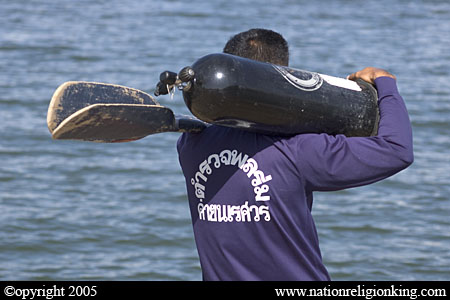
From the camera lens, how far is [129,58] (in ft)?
48.1

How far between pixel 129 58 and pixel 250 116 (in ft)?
39.9

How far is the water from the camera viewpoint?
24.6 ft

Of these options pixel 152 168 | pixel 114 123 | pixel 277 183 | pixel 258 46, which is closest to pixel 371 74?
pixel 258 46

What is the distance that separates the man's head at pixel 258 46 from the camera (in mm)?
2875

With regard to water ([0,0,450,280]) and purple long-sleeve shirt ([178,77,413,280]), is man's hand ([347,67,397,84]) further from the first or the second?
water ([0,0,450,280])

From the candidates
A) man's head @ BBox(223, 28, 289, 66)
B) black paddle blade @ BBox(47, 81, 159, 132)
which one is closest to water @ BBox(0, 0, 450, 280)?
black paddle blade @ BBox(47, 81, 159, 132)

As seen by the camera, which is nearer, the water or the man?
the man

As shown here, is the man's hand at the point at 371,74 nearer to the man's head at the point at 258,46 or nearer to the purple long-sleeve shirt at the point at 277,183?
the purple long-sleeve shirt at the point at 277,183

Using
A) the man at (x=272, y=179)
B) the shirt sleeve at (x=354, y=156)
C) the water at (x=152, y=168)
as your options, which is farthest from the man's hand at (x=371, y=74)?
the water at (x=152, y=168)

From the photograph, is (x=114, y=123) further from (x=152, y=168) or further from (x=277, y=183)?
(x=152, y=168)

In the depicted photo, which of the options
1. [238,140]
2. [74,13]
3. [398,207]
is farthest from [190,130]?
[74,13]

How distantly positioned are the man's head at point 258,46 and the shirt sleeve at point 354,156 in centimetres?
36

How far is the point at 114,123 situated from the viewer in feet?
8.95
